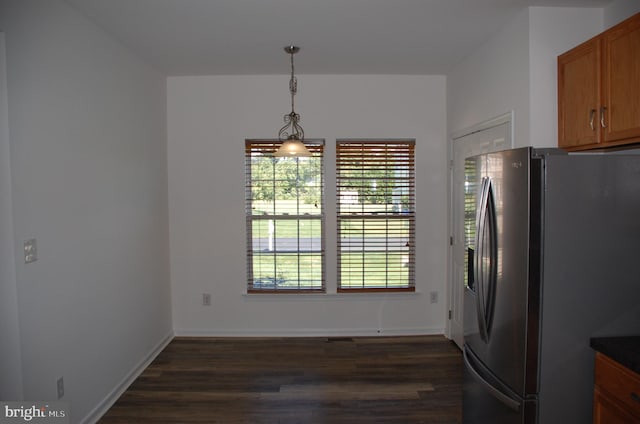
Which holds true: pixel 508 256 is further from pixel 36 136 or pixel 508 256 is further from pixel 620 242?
pixel 36 136

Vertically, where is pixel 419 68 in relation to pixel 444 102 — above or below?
above

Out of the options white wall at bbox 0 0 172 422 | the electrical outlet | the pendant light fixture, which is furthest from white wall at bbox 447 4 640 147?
the electrical outlet

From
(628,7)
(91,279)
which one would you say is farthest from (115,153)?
(628,7)

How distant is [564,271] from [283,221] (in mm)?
2779

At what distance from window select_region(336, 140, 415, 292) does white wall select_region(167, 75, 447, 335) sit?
97 mm

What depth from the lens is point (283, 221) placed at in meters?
4.13

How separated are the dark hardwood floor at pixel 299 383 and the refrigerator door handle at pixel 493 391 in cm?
61

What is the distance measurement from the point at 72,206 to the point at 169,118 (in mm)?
1855

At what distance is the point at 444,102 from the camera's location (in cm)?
408

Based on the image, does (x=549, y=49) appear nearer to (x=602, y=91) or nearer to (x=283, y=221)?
(x=602, y=91)

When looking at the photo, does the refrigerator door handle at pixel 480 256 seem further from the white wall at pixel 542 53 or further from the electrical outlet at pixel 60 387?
the electrical outlet at pixel 60 387

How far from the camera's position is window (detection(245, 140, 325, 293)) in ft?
13.4

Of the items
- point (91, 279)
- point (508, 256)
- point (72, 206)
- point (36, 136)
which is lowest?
point (91, 279)

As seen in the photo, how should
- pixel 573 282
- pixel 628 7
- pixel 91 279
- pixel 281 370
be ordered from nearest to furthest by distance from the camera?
1. pixel 573 282
2. pixel 628 7
3. pixel 91 279
4. pixel 281 370
